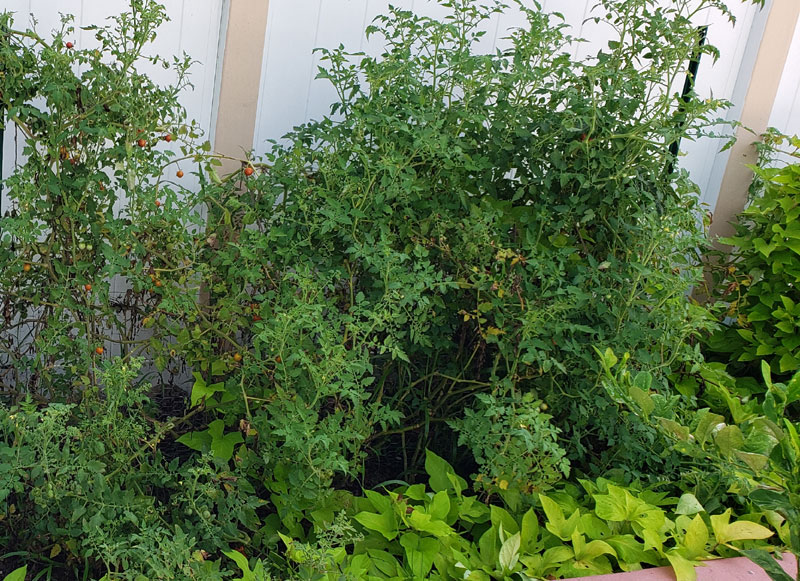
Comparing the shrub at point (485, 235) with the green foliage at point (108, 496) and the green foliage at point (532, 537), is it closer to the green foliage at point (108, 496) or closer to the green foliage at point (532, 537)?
the green foliage at point (532, 537)

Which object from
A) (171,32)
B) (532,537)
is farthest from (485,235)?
(171,32)

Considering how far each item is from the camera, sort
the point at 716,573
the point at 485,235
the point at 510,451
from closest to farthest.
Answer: the point at 716,573, the point at 510,451, the point at 485,235

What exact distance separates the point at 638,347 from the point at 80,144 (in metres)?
2.03

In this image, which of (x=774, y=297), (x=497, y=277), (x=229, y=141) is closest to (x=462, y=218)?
(x=497, y=277)

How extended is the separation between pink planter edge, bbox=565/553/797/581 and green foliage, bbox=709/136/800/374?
1629 millimetres

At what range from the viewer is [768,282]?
12.6ft

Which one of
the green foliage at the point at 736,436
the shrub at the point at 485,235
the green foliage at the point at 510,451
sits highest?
the shrub at the point at 485,235

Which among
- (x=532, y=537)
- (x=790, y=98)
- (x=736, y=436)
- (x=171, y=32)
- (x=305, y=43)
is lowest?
(x=532, y=537)

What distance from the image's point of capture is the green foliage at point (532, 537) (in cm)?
222

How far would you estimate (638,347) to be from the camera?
108 inches

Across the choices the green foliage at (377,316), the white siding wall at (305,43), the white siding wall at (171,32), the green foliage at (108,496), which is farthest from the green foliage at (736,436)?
the white siding wall at (171,32)

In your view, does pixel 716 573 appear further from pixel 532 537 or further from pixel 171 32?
pixel 171 32

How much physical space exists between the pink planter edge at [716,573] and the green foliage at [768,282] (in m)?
1.63

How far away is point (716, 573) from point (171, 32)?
275cm
